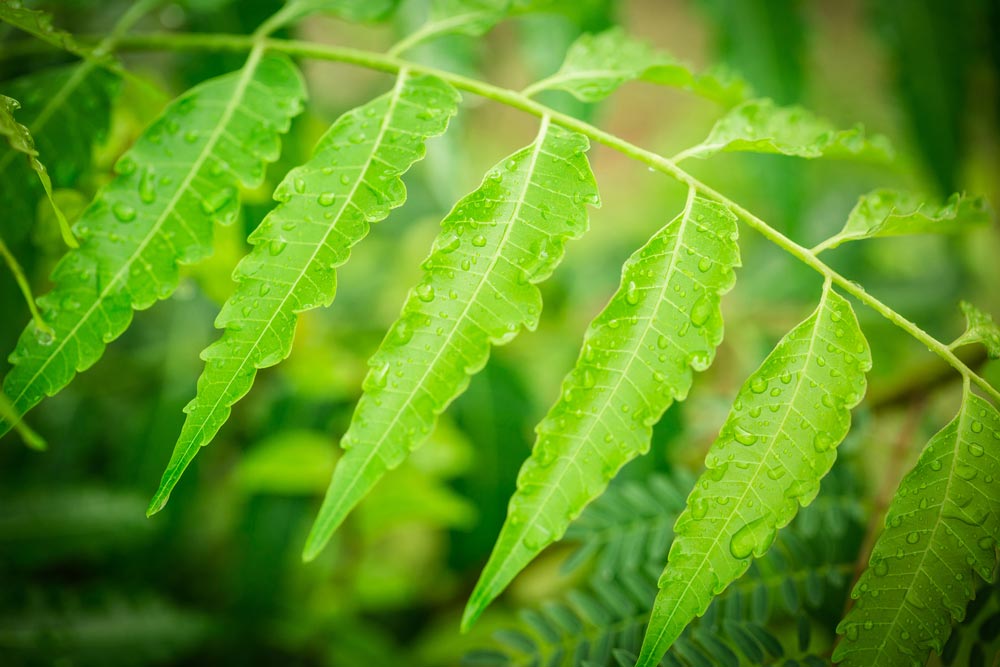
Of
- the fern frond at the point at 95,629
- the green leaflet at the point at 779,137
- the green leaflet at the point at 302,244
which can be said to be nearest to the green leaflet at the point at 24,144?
the green leaflet at the point at 302,244

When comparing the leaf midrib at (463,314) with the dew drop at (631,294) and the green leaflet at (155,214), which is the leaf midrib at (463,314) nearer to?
the dew drop at (631,294)

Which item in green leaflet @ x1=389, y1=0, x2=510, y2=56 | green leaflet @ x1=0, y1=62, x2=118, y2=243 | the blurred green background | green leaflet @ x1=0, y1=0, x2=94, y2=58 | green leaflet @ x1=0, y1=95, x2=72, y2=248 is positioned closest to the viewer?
green leaflet @ x1=0, y1=95, x2=72, y2=248

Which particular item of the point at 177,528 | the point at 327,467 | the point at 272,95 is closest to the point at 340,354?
the point at 327,467

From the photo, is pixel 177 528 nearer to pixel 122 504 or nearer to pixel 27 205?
pixel 122 504

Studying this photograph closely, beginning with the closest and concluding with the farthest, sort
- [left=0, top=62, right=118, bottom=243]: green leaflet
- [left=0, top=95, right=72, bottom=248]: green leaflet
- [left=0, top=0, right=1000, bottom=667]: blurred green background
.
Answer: [left=0, top=95, right=72, bottom=248]: green leaflet → [left=0, top=62, right=118, bottom=243]: green leaflet → [left=0, top=0, right=1000, bottom=667]: blurred green background

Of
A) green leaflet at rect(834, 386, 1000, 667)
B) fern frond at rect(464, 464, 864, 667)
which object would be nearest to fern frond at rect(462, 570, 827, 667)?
fern frond at rect(464, 464, 864, 667)

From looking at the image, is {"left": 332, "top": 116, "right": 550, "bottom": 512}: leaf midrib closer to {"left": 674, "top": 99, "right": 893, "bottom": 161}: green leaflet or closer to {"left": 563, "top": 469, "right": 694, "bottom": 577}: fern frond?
{"left": 674, "top": 99, "right": 893, "bottom": 161}: green leaflet

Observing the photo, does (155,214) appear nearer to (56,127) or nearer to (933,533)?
(56,127)
